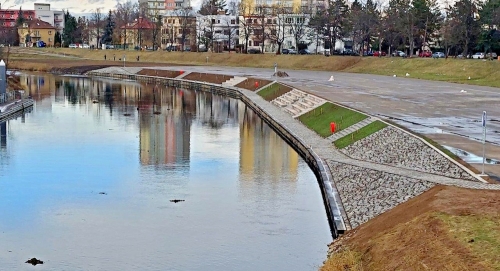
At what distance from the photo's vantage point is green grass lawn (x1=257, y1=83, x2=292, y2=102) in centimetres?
6072

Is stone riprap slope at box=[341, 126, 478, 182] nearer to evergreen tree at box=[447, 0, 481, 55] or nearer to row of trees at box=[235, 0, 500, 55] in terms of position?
row of trees at box=[235, 0, 500, 55]

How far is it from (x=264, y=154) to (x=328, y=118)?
→ 7320 millimetres

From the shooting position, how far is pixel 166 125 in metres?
47.3

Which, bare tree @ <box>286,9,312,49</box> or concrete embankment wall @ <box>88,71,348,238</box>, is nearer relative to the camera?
concrete embankment wall @ <box>88,71,348,238</box>

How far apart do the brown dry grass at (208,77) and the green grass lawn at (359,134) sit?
143 ft

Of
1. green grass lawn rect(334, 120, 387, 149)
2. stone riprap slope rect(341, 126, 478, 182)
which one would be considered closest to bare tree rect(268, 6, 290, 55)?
green grass lawn rect(334, 120, 387, 149)

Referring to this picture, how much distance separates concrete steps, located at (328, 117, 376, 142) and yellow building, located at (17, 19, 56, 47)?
134 metres

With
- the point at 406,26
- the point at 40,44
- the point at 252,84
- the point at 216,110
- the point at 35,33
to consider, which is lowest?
the point at 216,110

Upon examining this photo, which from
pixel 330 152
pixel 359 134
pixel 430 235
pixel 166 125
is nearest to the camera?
pixel 430 235

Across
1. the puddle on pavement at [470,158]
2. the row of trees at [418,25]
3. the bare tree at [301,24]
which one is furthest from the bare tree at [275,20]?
the puddle on pavement at [470,158]

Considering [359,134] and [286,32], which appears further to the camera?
[286,32]

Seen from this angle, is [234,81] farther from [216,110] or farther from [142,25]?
[142,25]

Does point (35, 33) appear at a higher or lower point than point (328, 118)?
higher

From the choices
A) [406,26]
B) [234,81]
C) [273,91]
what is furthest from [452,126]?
[406,26]
